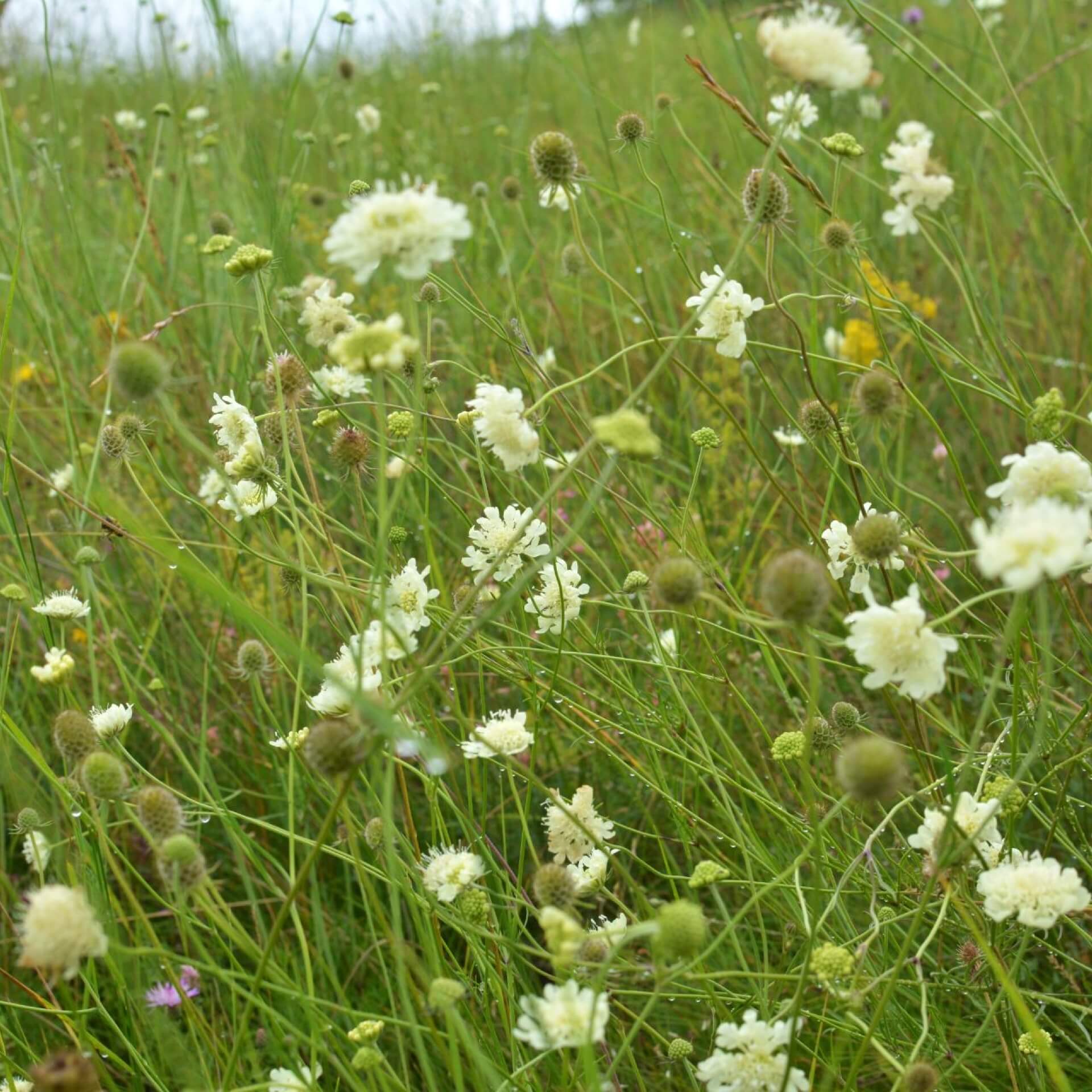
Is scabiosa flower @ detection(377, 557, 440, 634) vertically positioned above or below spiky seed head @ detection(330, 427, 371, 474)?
below

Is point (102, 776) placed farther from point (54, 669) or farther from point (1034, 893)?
point (1034, 893)

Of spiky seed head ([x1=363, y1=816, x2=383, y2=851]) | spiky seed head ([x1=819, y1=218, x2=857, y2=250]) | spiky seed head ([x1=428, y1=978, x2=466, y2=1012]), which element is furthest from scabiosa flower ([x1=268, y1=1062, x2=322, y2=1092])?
spiky seed head ([x1=819, y1=218, x2=857, y2=250])

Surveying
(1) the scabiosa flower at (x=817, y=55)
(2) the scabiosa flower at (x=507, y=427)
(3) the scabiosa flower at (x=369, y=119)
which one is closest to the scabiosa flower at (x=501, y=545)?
(2) the scabiosa flower at (x=507, y=427)

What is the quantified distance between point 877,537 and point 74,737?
2.86 feet

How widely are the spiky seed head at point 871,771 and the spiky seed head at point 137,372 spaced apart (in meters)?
0.72

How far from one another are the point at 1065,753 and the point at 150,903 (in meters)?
1.51

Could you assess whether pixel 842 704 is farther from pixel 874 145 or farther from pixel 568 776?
pixel 874 145

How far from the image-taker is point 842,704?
146 centimetres

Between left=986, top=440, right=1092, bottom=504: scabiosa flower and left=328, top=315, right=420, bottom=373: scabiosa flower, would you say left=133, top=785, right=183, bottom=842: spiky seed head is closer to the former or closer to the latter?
left=328, top=315, right=420, bottom=373: scabiosa flower

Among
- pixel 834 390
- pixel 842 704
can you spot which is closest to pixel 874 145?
pixel 834 390

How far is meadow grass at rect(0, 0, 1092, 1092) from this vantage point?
1.15m

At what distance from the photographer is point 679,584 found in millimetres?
1032

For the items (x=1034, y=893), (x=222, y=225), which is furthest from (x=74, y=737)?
(x=222, y=225)

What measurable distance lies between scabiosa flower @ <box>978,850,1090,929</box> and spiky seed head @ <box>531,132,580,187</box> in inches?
38.4
